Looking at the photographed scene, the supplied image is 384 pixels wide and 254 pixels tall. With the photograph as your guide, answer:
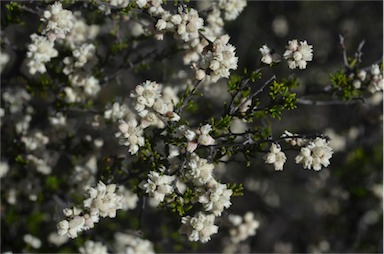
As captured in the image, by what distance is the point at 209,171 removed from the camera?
3682mm

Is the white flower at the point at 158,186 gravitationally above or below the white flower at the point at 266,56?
below

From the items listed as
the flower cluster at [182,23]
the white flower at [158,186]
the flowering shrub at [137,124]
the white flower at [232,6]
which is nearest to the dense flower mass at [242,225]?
the flowering shrub at [137,124]

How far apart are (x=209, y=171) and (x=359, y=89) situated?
5.72 feet

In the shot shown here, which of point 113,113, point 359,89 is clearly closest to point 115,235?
point 113,113

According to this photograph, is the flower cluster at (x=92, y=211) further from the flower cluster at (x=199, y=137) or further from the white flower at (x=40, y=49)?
the white flower at (x=40, y=49)

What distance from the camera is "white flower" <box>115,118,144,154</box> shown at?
378 cm

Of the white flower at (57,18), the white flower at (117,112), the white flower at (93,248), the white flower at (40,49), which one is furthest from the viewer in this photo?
the white flower at (93,248)

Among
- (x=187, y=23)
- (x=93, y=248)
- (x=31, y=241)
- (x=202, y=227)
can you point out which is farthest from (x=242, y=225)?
(x=187, y=23)

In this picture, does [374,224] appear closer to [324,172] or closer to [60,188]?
[324,172]

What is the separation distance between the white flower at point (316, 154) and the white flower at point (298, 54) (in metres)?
0.52

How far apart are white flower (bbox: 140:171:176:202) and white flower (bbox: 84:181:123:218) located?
0.84 ft

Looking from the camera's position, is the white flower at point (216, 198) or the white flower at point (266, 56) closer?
the white flower at point (216, 198)

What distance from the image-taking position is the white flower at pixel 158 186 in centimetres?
367

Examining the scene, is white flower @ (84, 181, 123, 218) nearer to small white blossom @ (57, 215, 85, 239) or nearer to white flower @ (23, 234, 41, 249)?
small white blossom @ (57, 215, 85, 239)
